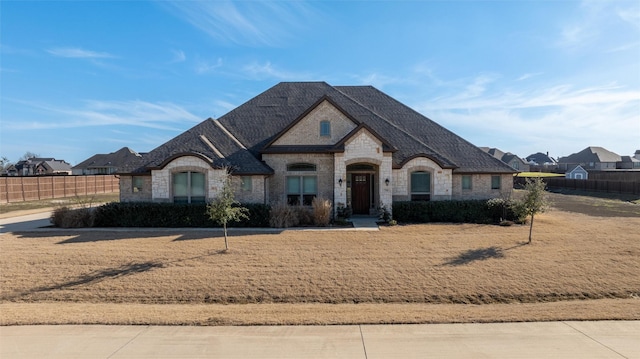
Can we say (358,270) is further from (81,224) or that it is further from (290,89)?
(290,89)

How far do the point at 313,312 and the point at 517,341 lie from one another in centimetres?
408

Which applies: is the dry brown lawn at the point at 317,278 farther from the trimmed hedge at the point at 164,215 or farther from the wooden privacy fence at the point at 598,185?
the wooden privacy fence at the point at 598,185

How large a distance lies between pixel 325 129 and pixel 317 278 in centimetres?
1097

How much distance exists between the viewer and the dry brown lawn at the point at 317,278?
25.5ft

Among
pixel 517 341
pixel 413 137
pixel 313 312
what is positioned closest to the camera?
pixel 517 341

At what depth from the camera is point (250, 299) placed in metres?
8.97

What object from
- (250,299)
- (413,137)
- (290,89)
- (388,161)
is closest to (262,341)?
(250,299)

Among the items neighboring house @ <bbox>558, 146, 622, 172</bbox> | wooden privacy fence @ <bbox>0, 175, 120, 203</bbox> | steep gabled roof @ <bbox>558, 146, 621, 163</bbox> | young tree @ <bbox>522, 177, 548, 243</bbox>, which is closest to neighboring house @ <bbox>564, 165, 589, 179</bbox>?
neighboring house @ <bbox>558, 146, 622, 172</bbox>

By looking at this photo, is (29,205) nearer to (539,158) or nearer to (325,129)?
(325,129)

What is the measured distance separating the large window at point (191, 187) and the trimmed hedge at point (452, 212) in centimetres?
1012

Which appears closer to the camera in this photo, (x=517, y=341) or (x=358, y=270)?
(x=517, y=341)

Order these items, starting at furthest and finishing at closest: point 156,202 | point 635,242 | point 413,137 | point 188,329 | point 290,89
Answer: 1. point 290,89
2. point 413,137
3. point 156,202
4. point 635,242
5. point 188,329

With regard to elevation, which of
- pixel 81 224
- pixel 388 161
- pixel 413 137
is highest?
pixel 413 137

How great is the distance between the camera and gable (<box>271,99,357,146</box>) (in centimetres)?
1925
